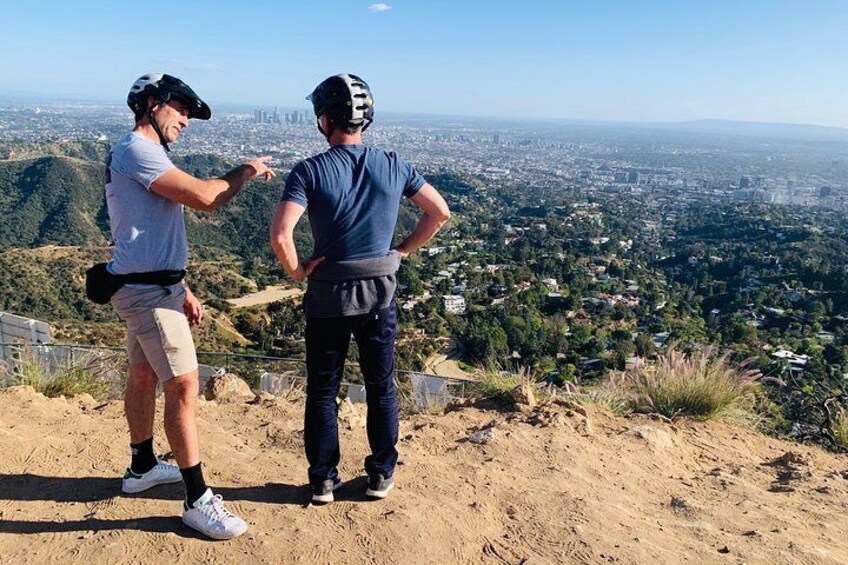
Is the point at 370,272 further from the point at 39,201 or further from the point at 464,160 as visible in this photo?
the point at 464,160

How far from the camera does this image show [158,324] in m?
2.30

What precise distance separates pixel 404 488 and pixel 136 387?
1231 millimetres

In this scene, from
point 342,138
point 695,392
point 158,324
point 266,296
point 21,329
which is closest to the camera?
point 158,324

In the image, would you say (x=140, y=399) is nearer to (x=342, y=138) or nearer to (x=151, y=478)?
(x=151, y=478)

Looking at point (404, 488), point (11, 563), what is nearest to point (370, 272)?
point (404, 488)

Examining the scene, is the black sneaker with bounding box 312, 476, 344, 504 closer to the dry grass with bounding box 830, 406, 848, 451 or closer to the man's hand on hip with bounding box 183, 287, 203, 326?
the man's hand on hip with bounding box 183, 287, 203, 326

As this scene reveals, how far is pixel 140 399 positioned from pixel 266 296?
31.0 meters

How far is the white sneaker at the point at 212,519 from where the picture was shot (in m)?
2.31

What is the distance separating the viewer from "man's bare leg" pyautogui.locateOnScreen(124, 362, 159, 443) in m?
2.58

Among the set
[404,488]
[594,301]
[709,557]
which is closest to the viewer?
[709,557]

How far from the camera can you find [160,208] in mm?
2279

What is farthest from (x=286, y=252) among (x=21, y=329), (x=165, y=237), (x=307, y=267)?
(x=21, y=329)

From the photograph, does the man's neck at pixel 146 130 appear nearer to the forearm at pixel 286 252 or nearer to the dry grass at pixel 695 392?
the forearm at pixel 286 252

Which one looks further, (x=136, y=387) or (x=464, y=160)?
(x=464, y=160)
